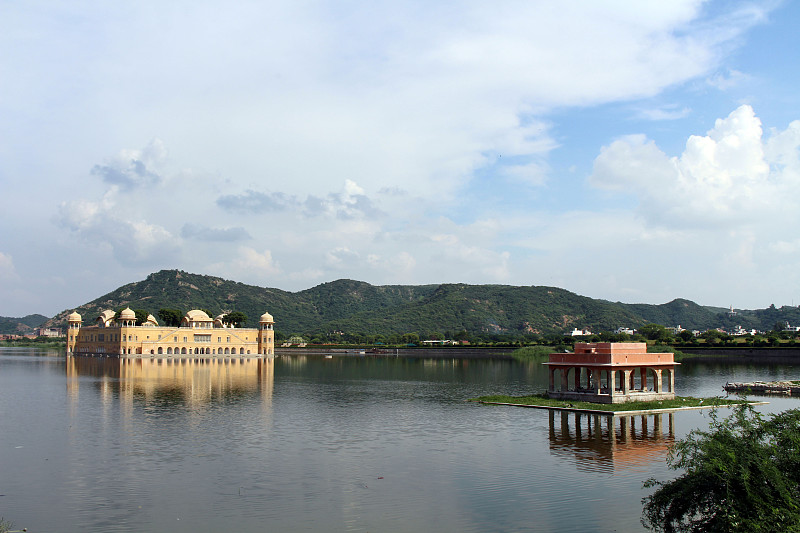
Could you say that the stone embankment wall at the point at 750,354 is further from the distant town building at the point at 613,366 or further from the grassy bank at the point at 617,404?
the grassy bank at the point at 617,404

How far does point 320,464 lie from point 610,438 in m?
14.8

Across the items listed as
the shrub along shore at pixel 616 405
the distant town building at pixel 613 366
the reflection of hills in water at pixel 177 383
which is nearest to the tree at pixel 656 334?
the reflection of hills in water at pixel 177 383

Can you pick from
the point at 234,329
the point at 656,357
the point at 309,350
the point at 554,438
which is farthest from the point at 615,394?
the point at 309,350

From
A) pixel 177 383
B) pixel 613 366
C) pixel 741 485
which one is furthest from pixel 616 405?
pixel 177 383

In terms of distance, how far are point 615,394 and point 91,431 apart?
31.3 meters

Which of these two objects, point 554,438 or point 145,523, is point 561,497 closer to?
point 554,438

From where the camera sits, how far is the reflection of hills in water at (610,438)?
93.0ft

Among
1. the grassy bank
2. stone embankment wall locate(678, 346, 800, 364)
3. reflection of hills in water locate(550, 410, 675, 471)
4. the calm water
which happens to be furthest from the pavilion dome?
reflection of hills in water locate(550, 410, 675, 471)

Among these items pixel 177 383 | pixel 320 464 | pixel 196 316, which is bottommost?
pixel 177 383

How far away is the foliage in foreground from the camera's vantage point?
15.0 meters

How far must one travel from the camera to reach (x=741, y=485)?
15578 mm

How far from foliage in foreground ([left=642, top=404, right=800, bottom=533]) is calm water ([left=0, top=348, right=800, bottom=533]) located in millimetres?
3591

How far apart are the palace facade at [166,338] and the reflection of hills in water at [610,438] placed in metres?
106

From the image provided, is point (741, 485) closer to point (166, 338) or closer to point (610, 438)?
point (610, 438)
